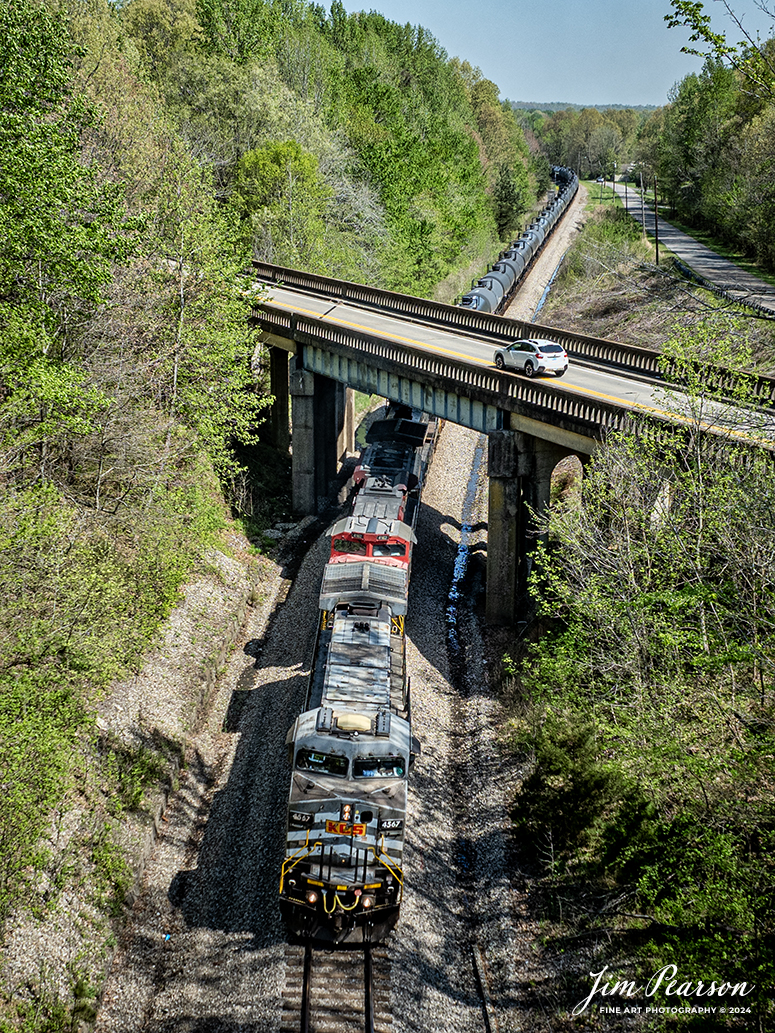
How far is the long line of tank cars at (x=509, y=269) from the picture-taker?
53656 millimetres

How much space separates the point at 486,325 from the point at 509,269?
102 feet

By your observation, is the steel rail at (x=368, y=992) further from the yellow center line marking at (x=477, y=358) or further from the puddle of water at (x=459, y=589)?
the yellow center line marking at (x=477, y=358)

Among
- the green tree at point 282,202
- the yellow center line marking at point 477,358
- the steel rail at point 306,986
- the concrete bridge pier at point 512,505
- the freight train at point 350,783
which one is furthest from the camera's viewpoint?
the green tree at point 282,202

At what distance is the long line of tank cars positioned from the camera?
53.7m

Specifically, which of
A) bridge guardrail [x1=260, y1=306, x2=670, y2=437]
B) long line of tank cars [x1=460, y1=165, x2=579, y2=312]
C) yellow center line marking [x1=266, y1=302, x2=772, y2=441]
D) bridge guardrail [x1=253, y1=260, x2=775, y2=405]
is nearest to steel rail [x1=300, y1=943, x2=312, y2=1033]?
yellow center line marking [x1=266, y1=302, x2=772, y2=441]

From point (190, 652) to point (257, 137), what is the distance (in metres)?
54.4

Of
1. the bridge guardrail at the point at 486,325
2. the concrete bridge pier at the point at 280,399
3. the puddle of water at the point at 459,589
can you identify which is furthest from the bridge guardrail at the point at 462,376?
the puddle of water at the point at 459,589

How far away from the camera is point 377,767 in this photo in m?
17.3

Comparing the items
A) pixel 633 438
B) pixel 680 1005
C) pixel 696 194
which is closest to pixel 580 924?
pixel 680 1005

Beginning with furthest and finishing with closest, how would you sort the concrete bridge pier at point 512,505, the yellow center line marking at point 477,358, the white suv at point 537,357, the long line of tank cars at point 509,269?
1. the long line of tank cars at point 509,269
2. the white suv at point 537,357
3. the concrete bridge pier at point 512,505
4. the yellow center line marking at point 477,358

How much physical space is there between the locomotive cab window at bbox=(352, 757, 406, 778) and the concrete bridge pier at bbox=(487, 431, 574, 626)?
1456cm

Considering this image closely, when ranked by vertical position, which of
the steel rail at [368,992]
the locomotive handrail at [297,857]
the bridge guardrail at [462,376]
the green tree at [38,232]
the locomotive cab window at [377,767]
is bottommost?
the steel rail at [368,992]

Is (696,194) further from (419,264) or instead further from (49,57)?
(49,57)

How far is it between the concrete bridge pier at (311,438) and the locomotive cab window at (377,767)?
25076 mm
